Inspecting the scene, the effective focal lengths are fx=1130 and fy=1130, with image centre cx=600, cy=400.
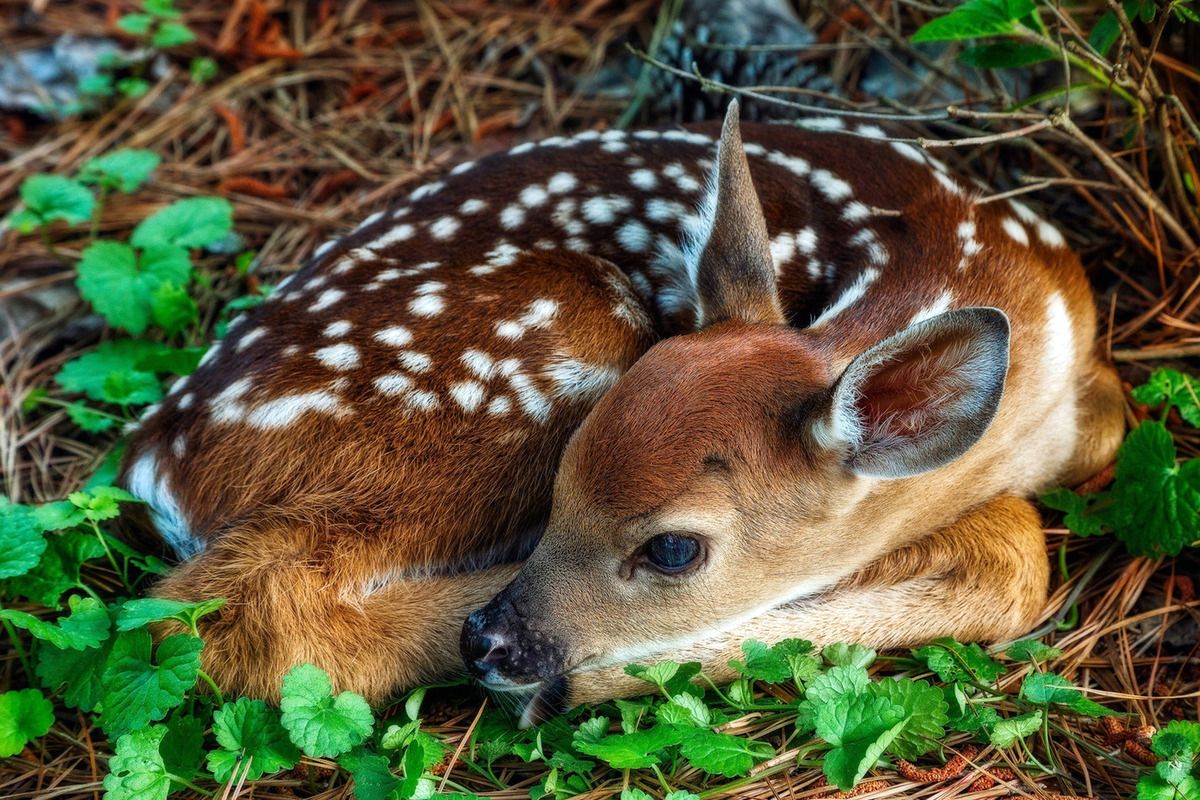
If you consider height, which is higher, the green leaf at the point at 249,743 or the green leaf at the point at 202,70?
the green leaf at the point at 202,70

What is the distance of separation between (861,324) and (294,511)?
4.48 feet

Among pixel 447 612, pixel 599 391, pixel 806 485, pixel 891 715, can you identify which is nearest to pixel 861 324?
pixel 806 485

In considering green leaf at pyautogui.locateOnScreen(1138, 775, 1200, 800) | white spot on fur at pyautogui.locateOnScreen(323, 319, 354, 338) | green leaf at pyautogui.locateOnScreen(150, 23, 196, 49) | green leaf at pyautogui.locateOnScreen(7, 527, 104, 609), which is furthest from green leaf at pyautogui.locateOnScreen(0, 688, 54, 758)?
green leaf at pyautogui.locateOnScreen(150, 23, 196, 49)

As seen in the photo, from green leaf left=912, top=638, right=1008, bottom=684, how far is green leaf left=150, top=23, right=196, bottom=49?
349cm

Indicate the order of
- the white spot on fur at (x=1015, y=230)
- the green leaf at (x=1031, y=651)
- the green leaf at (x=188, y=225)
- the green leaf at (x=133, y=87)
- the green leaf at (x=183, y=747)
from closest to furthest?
1. the green leaf at (x=183, y=747)
2. the green leaf at (x=1031, y=651)
3. the white spot on fur at (x=1015, y=230)
4. the green leaf at (x=188, y=225)
5. the green leaf at (x=133, y=87)

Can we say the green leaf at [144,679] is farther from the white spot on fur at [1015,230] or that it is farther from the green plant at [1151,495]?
the white spot on fur at [1015,230]

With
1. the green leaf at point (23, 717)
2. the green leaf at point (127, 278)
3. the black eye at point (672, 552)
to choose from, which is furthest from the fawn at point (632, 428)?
the green leaf at point (127, 278)

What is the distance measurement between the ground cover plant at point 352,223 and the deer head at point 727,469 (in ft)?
A: 0.52

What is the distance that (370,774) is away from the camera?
215 centimetres

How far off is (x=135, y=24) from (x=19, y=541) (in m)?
2.62

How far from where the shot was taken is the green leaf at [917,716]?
2176 mm

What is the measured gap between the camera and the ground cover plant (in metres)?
2.22

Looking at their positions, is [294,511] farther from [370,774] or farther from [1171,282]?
[1171,282]

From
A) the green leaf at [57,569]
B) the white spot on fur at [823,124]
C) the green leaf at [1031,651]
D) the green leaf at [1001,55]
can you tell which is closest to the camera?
the green leaf at [1031,651]
